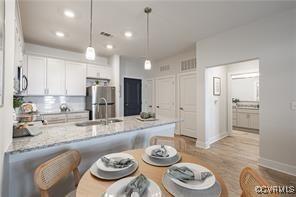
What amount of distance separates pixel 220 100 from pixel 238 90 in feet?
7.98

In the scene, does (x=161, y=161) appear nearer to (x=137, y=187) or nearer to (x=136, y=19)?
(x=137, y=187)

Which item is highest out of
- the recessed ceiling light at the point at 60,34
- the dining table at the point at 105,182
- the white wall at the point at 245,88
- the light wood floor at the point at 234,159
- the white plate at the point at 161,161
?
the recessed ceiling light at the point at 60,34

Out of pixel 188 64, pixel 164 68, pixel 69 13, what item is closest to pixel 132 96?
pixel 164 68

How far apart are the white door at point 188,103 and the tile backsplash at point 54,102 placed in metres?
3.27

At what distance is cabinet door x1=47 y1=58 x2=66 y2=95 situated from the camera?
3602 millimetres

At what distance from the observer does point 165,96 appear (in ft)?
17.4

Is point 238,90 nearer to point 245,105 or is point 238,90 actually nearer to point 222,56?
point 245,105

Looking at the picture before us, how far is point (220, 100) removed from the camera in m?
4.34

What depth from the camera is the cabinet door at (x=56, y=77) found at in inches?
142

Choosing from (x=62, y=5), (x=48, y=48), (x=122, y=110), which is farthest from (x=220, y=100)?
(x=48, y=48)

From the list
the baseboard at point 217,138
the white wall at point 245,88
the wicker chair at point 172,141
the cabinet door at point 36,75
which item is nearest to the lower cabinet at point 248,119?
the white wall at point 245,88

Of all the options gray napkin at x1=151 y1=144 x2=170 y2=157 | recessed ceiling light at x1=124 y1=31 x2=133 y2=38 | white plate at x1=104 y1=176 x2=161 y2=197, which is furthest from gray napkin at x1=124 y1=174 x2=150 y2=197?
recessed ceiling light at x1=124 y1=31 x2=133 y2=38

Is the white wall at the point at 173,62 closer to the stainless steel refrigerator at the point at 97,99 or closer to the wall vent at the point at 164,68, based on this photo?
the wall vent at the point at 164,68

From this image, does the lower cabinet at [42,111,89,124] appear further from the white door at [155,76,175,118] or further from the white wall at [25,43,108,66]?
the white door at [155,76,175,118]
